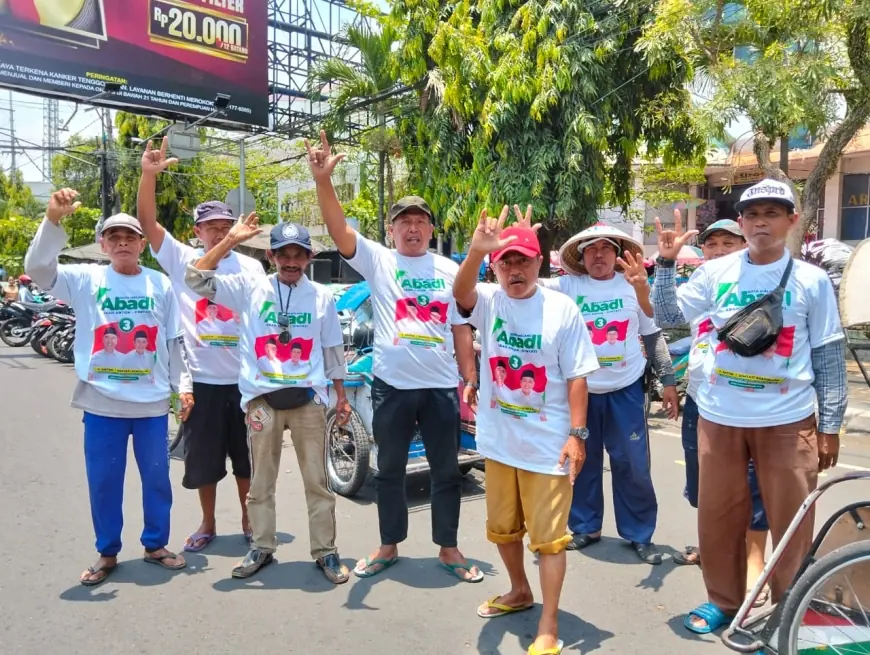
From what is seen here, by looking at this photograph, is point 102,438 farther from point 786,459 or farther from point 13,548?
point 786,459

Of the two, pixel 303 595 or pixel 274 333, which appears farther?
pixel 274 333

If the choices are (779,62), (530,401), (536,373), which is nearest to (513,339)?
(536,373)

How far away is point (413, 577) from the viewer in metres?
4.18

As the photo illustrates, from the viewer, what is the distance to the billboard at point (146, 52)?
53.3 ft

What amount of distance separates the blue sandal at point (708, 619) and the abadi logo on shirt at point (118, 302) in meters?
3.24

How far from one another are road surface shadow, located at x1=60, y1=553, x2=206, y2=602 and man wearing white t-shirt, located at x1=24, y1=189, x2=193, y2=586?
0.05 meters

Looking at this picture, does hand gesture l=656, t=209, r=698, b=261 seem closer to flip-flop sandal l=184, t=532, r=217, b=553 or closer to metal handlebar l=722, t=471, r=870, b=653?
metal handlebar l=722, t=471, r=870, b=653

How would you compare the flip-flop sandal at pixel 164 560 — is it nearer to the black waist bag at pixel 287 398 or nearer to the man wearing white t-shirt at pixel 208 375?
the man wearing white t-shirt at pixel 208 375

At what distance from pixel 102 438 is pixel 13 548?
1.15m

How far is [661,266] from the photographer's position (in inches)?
148

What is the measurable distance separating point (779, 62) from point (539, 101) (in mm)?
2882

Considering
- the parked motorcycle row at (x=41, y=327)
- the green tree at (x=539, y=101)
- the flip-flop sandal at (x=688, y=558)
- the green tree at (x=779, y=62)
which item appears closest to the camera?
the flip-flop sandal at (x=688, y=558)

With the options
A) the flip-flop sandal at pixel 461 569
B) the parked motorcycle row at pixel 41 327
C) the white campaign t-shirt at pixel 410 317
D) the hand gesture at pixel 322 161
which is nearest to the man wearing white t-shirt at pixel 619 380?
the flip-flop sandal at pixel 461 569

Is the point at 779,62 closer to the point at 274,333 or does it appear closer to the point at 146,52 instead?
the point at 274,333
